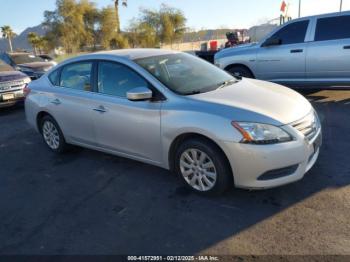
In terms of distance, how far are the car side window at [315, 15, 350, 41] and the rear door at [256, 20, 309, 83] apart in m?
0.28

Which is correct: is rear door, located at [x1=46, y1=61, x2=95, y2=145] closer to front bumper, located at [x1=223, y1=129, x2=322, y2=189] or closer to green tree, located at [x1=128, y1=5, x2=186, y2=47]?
front bumper, located at [x1=223, y1=129, x2=322, y2=189]

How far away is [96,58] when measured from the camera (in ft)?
15.2

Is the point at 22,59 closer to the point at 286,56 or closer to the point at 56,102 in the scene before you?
the point at 56,102

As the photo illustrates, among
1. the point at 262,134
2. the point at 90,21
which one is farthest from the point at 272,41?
the point at 90,21

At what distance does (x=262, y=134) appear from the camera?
3.25 metres

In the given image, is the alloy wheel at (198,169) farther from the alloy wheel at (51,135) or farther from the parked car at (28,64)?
the parked car at (28,64)

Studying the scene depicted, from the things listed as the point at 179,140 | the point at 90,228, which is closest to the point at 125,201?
the point at 90,228

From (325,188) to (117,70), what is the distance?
281 centimetres

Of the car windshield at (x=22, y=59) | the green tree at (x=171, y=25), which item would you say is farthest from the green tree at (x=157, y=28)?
the car windshield at (x=22, y=59)

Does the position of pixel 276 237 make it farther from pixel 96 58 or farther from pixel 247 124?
pixel 96 58

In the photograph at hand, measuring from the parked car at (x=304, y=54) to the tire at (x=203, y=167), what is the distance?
4.74m

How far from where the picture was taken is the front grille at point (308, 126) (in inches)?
134

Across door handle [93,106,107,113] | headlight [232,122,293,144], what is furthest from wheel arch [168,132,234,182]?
door handle [93,106,107,113]

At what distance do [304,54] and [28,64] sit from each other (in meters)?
10.2
